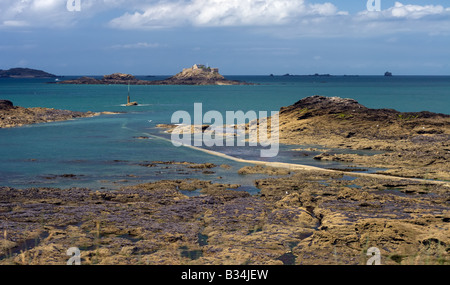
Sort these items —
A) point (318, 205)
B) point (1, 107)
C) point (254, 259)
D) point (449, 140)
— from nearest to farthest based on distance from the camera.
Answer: point (254, 259) → point (318, 205) → point (449, 140) → point (1, 107)

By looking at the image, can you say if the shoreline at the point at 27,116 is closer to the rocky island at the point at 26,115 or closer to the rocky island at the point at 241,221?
the rocky island at the point at 26,115

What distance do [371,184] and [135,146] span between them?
19.7 meters

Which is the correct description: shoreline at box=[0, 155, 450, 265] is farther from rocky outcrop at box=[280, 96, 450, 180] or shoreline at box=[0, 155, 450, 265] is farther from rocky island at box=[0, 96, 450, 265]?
rocky outcrop at box=[280, 96, 450, 180]

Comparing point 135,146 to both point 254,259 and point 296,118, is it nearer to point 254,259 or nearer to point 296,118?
point 296,118

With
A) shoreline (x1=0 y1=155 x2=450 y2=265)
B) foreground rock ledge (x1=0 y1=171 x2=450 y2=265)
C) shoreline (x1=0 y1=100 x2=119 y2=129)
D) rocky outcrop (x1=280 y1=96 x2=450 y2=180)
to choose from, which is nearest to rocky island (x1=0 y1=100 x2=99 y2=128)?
shoreline (x1=0 y1=100 x2=119 y2=129)

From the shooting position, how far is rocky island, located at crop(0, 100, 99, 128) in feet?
177

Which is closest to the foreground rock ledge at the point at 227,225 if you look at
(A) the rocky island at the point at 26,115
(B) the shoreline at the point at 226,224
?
(B) the shoreline at the point at 226,224

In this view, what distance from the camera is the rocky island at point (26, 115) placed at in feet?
177

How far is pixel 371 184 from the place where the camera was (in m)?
23.8

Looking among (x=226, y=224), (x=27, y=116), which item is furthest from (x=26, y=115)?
(x=226, y=224)

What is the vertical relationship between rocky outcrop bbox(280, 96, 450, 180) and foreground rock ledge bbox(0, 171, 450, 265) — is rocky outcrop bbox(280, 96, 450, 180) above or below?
above
